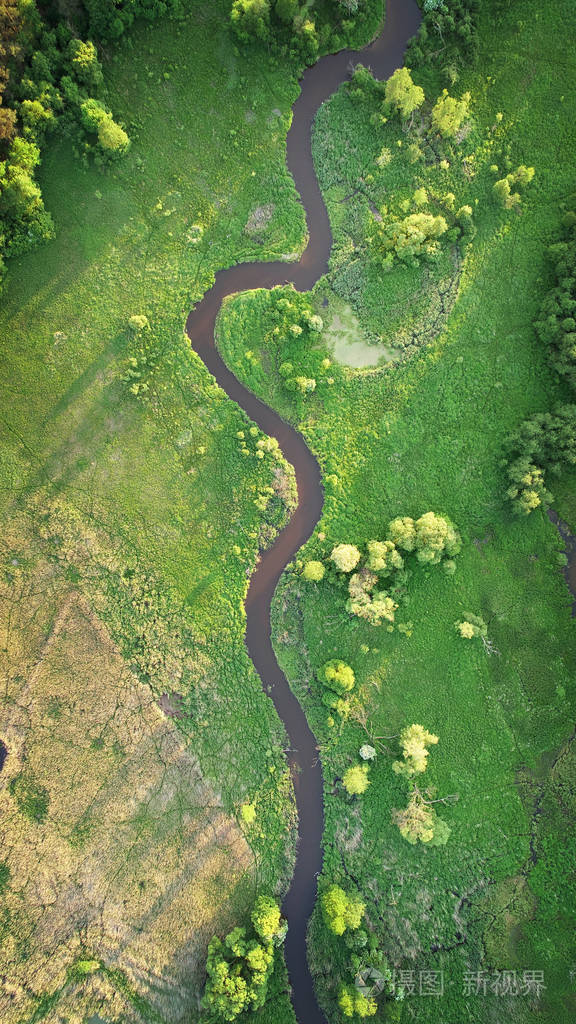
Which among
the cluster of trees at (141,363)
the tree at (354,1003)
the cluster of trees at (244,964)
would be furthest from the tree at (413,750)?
the cluster of trees at (141,363)

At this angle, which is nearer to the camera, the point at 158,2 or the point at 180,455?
the point at 158,2

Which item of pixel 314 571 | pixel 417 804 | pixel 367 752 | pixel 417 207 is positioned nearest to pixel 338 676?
pixel 367 752

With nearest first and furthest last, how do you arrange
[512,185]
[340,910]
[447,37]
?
[340,910] → [447,37] → [512,185]

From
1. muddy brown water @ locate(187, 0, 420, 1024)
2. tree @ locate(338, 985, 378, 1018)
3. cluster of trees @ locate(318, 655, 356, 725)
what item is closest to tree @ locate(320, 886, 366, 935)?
Result: muddy brown water @ locate(187, 0, 420, 1024)

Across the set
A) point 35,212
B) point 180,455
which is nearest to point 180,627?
point 180,455

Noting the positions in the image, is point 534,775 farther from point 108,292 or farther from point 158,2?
point 158,2

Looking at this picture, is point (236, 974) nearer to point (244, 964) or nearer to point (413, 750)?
point (244, 964)
